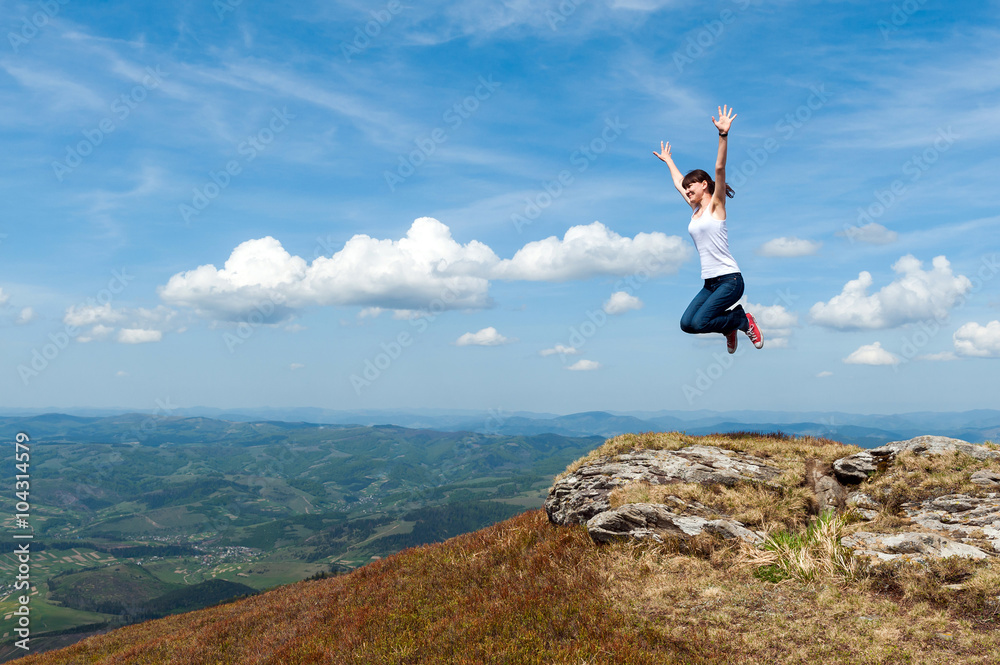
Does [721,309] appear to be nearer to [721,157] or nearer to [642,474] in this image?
[721,157]

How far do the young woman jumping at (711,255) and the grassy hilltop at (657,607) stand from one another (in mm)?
4601

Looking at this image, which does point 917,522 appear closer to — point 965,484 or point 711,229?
point 965,484

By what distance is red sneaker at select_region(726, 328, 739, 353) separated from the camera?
11.1 metres

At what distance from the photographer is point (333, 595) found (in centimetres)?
1611

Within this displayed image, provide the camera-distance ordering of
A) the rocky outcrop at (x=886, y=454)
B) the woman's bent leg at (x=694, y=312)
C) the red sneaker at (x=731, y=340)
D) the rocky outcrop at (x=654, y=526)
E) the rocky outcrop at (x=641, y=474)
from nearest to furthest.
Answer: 1. the woman's bent leg at (x=694, y=312)
2. the red sneaker at (x=731, y=340)
3. the rocky outcrop at (x=654, y=526)
4. the rocky outcrop at (x=886, y=454)
5. the rocky outcrop at (x=641, y=474)

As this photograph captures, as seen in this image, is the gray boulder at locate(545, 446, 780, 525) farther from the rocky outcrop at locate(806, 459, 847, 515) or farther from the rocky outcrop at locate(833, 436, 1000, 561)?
the rocky outcrop at locate(833, 436, 1000, 561)

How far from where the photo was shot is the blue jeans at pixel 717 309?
1012 centimetres

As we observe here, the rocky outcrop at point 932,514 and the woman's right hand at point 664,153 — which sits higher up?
the woman's right hand at point 664,153

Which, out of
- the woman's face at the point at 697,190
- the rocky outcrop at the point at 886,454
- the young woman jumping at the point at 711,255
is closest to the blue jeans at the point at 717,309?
the young woman jumping at the point at 711,255

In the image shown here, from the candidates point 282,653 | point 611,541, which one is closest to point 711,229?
point 611,541

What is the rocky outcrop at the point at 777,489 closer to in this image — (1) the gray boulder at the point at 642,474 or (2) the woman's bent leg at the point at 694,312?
(1) the gray boulder at the point at 642,474

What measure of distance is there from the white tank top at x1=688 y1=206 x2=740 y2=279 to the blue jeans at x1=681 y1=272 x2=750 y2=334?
0.16 metres

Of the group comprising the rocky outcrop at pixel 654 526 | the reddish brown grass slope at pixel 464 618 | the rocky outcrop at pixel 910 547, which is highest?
the rocky outcrop at pixel 910 547

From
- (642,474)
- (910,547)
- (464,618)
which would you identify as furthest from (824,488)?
(464,618)
